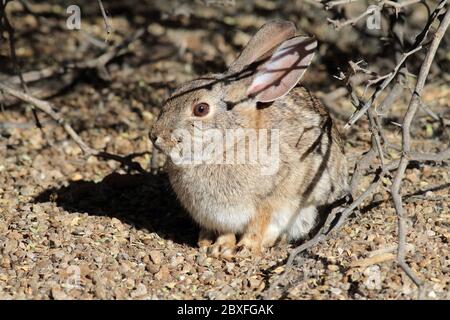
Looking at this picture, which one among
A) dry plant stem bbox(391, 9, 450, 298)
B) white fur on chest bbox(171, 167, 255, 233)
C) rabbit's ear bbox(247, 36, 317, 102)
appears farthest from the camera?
white fur on chest bbox(171, 167, 255, 233)

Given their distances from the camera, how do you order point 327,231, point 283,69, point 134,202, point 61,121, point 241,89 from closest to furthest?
point 327,231 < point 283,69 < point 241,89 < point 61,121 < point 134,202

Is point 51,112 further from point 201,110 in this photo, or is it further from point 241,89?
point 241,89

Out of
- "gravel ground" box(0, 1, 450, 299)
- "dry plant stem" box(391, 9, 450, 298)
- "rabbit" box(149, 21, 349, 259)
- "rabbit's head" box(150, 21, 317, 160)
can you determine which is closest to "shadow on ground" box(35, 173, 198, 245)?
"gravel ground" box(0, 1, 450, 299)

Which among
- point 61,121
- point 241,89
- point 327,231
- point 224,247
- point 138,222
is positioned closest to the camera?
point 327,231

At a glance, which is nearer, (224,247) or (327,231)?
(327,231)

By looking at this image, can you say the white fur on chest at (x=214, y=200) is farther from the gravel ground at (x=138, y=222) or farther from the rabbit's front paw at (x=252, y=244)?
the gravel ground at (x=138, y=222)

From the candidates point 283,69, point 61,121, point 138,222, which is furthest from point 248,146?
point 61,121

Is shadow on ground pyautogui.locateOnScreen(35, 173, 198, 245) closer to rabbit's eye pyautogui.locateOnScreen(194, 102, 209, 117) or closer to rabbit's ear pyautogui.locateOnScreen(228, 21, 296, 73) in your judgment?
rabbit's eye pyautogui.locateOnScreen(194, 102, 209, 117)
